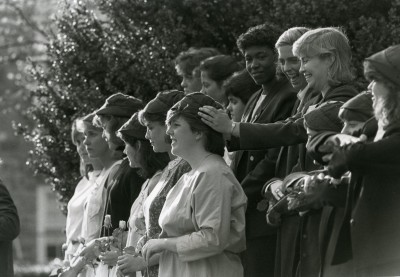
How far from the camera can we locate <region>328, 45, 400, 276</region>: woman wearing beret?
6219 mm

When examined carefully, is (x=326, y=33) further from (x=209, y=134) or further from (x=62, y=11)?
(x=62, y=11)

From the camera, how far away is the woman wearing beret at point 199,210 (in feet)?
24.6

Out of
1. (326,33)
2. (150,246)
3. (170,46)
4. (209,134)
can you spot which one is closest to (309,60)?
(326,33)

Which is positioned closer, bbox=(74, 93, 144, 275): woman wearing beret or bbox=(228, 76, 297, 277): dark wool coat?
bbox=(228, 76, 297, 277): dark wool coat

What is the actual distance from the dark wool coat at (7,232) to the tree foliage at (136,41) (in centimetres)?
213

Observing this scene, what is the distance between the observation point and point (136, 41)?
11695 millimetres

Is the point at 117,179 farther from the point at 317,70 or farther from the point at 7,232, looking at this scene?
the point at 317,70

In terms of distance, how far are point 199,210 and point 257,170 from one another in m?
1.03

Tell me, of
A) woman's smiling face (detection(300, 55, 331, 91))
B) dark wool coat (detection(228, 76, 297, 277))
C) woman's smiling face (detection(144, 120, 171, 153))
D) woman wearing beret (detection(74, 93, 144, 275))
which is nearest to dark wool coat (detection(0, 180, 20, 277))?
woman wearing beret (detection(74, 93, 144, 275))

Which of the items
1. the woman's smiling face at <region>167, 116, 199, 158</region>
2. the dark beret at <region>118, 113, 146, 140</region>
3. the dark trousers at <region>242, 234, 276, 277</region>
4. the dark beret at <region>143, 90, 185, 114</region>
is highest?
the dark beret at <region>143, 90, 185, 114</region>

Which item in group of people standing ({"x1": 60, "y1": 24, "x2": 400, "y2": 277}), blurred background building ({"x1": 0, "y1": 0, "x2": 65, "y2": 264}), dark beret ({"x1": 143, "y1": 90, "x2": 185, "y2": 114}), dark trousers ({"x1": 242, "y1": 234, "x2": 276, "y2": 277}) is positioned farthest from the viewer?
blurred background building ({"x1": 0, "y1": 0, "x2": 65, "y2": 264})

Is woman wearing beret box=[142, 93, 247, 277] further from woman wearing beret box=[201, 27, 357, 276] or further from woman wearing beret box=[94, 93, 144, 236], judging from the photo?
woman wearing beret box=[94, 93, 144, 236]

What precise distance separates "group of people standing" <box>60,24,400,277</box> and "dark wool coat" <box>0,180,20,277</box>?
19.6 inches

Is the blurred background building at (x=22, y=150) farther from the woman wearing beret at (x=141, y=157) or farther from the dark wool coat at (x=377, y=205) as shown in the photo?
the dark wool coat at (x=377, y=205)
